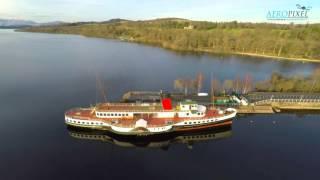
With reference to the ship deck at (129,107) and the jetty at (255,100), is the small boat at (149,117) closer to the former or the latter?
the ship deck at (129,107)

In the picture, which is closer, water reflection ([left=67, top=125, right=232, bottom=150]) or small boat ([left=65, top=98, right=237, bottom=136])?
water reflection ([left=67, top=125, right=232, bottom=150])

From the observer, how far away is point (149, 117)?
145 ft

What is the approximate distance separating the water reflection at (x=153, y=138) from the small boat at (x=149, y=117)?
2.28 ft

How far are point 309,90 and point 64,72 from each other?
57.6m

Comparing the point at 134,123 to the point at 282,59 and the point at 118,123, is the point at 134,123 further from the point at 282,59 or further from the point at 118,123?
the point at 282,59

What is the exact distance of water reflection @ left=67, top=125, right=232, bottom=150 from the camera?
40.0 meters

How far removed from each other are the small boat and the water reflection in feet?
2.28

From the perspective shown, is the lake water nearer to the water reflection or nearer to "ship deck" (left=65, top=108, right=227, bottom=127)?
the water reflection

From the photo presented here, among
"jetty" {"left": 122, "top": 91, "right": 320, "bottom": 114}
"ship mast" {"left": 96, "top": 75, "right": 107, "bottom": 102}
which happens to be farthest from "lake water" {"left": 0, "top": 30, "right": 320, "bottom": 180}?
"jetty" {"left": 122, "top": 91, "right": 320, "bottom": 114}

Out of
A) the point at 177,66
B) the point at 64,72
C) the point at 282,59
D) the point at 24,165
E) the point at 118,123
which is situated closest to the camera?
the point at 24,165

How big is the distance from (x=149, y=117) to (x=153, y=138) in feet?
12.8

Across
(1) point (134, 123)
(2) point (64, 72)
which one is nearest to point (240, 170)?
(1) point (134, 123)

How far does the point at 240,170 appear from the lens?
33.9m

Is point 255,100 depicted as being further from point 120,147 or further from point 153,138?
point 120,147
